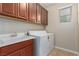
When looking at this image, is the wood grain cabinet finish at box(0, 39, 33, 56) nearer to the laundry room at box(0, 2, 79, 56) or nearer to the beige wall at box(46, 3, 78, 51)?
the laundry room at box(0, 2, 79, 56)

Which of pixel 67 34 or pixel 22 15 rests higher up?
pixel 22 15

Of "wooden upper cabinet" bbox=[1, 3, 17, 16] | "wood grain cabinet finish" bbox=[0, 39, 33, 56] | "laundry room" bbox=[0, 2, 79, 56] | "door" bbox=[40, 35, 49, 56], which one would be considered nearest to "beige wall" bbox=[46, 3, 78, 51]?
"laundry room" bbox=[0, 2, 79, 56]

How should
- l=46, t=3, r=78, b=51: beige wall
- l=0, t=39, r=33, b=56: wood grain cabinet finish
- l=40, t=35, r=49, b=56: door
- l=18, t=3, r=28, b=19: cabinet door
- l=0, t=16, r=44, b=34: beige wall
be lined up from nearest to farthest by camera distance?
l=0, t=39, r=33, b=56: wood grain cabinet finish < l=0, t=16, r=44, b=34: beige wall < l=18, t=3, r=28, b=19: cabinet door < l=40, t=35, r=49, b=56: door < l=46, t=3, r=78, b=51: beige wall

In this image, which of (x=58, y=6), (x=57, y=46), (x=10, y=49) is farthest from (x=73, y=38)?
(x=10, y=49)

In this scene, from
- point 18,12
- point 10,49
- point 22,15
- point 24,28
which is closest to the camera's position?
point 10,49

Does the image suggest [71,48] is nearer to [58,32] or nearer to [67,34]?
[67,34]

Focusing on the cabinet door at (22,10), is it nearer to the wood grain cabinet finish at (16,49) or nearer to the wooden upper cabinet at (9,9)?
the wooden upper cabinet at (9,9)

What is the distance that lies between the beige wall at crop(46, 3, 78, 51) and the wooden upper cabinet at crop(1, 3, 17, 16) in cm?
192

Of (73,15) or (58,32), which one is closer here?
(73,15)

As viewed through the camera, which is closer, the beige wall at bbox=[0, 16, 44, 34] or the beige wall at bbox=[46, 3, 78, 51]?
the beige wall at bbox=[0, 16, 44, 34]

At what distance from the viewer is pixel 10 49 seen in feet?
3.40

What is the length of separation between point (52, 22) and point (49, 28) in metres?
0.29

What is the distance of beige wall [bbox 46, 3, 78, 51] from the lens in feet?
7.95

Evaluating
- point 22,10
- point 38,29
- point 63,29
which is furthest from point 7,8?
point 63,29
